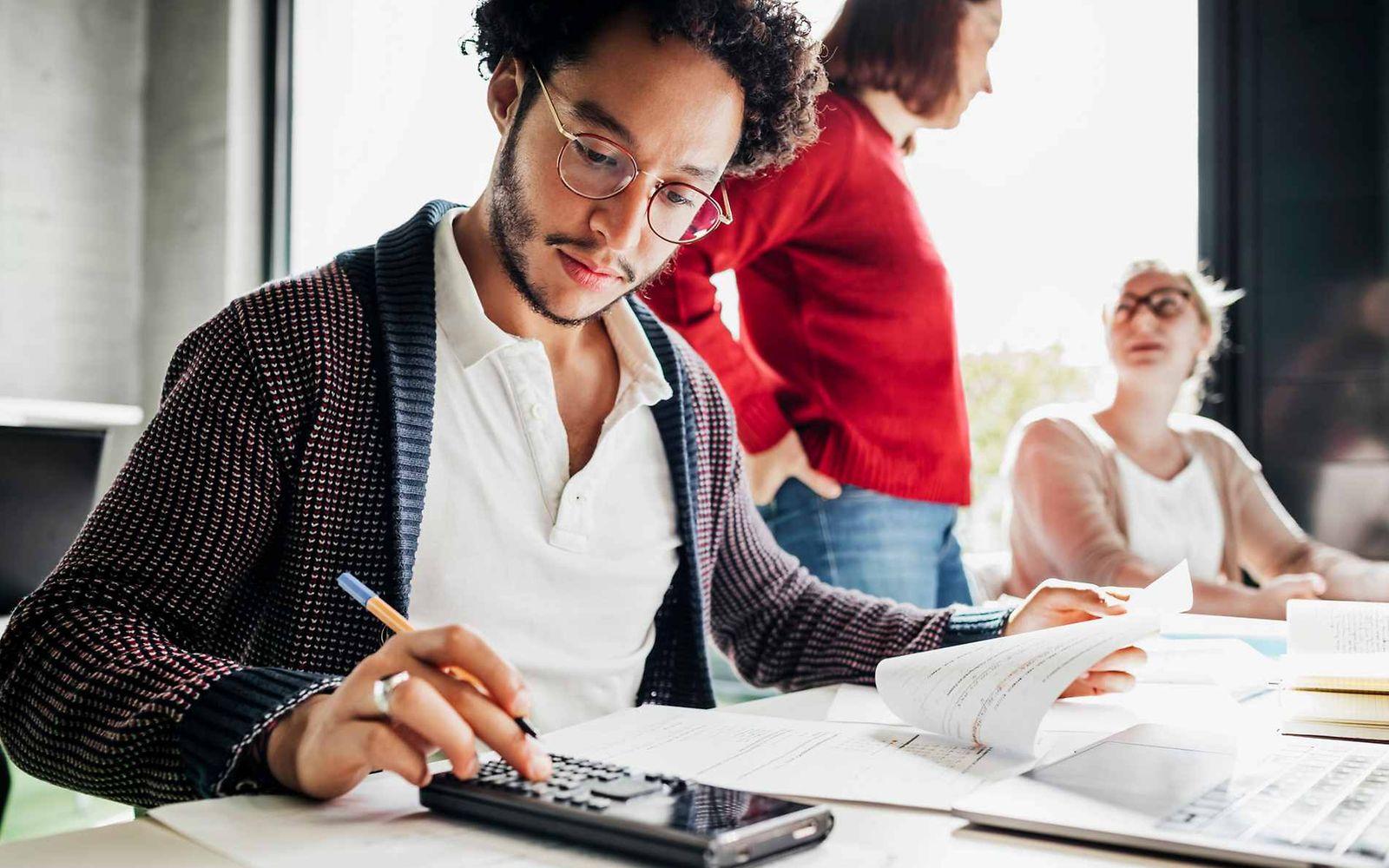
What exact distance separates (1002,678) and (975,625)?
279 millimetres

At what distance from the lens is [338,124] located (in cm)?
291

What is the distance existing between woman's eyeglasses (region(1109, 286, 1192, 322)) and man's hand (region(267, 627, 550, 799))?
1528 mm

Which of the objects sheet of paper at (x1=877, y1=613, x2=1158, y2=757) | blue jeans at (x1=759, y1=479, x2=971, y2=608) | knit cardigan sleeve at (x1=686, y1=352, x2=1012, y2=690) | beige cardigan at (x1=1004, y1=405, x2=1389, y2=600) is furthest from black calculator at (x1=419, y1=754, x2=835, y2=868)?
beige cardigan at (x1=1004, y1=405, x2=1389, y2=600)

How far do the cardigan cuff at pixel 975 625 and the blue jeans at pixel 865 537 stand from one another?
2.30ft

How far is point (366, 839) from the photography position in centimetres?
54

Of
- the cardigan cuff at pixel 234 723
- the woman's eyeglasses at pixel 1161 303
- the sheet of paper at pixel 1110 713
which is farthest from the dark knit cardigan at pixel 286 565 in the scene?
the woman's eyeglasses at pixel 1161 303

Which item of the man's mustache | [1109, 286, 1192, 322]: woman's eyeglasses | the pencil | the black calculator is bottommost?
the black calculator

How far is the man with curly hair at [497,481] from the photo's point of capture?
71cm

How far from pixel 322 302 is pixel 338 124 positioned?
218 centimetres

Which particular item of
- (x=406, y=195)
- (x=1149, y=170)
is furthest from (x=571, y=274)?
(x=406, y=195)

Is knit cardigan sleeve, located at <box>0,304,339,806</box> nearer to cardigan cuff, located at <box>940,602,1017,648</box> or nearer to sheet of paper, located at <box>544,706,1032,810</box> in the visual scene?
sheet of paper, located at <box>544,706,1032,810</box>

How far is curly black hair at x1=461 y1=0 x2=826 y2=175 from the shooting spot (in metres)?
1.03

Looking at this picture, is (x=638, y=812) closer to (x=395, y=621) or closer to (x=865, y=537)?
(x=395, y=621)

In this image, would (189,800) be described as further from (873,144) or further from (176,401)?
(873,144)
